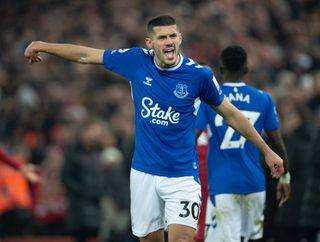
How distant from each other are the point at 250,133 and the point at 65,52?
1790mm

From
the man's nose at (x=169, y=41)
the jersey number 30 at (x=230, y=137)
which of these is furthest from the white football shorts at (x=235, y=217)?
the man's nose at (x=169, y=41)

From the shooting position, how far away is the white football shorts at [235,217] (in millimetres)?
10625

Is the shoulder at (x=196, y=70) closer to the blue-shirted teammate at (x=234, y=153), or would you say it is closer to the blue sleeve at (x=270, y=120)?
the blue-shirted teammate at (x=234, y=153)

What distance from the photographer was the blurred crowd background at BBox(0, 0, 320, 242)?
46.0 ft

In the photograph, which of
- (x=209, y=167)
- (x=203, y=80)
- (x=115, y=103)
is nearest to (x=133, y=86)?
(x=203, y=80)

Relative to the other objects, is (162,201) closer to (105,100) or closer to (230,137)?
(230,137)

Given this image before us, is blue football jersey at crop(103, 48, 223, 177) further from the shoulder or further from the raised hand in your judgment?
the raised hand

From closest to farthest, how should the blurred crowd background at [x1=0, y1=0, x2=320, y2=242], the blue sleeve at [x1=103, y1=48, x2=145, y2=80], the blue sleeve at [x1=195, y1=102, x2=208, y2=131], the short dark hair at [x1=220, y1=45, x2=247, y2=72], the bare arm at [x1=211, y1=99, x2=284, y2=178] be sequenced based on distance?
the bare arm at [x1=211, y1=99, x2=284, y2=178]
the blue sleeve at [x1=103, y1=48, x2=145, y2=80]
the blue sleeve at [x1=195, y1=102, x2=208, y2=131]
the short dark hair at [x1=220, y1=45, x2=247, y2=72]
the blurred crowd background at [x1=0, y1=0, x2=320, y2=242]

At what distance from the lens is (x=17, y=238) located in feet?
58.5

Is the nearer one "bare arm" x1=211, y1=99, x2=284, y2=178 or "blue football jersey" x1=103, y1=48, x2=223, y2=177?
"bare arm" x1=211, y1=99, x2=284, y2=178

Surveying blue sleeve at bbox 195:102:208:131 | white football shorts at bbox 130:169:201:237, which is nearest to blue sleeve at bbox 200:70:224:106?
white football shorts at bbox 130:169:201:237

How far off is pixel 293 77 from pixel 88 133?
4.16 m

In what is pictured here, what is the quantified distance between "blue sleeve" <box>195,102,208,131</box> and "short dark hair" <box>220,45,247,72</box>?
1.59ft

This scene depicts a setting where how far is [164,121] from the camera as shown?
9359mm
